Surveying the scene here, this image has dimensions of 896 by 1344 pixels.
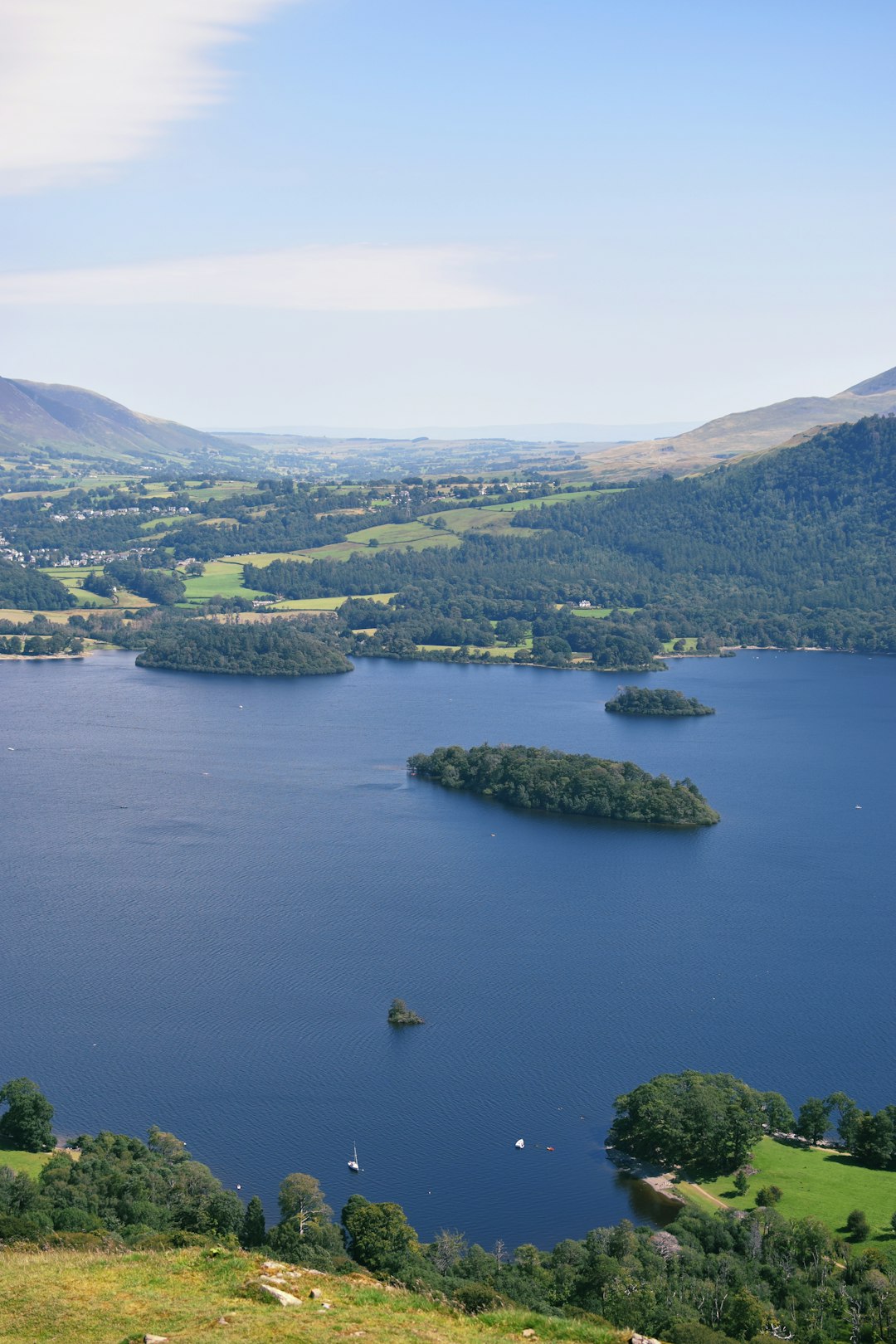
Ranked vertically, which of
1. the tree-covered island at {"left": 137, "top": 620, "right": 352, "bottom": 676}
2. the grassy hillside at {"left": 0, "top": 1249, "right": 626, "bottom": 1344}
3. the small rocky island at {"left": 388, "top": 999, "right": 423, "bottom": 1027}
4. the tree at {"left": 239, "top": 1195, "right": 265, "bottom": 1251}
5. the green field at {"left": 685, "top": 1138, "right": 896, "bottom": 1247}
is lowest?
the green field at {"left": 685, "top": 1138, "right": 896, "bottom": 1247}

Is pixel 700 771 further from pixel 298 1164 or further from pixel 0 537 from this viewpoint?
pixel 0 537

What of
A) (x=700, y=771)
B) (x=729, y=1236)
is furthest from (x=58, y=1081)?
(x=700, y=771)

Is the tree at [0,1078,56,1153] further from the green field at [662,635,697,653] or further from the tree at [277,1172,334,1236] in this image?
the green field at [662,635,697,653]

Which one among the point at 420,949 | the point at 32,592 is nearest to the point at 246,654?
the point at 32,592

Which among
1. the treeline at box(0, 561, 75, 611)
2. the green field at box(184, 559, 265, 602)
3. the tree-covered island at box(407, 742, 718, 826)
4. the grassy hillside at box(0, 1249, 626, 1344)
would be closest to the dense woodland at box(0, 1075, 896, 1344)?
the grassy hillside at box(0, 1249, 626, 1344)

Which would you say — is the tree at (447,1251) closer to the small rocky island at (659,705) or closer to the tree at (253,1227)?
the tree at (253,1227)

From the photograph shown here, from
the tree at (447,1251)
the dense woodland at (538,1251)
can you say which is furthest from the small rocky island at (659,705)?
the tree at (447,1251)
